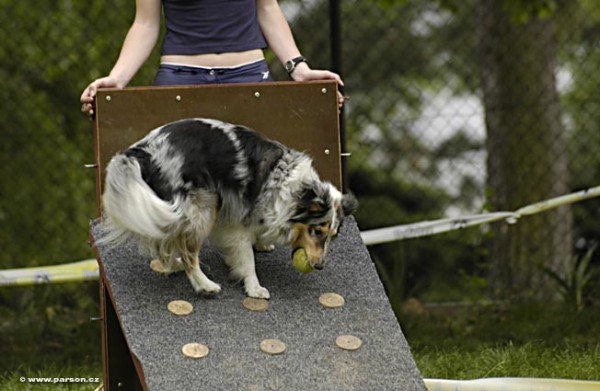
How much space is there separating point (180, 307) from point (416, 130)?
180 inches

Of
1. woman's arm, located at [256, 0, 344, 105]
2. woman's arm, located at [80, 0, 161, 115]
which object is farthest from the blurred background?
woman's arm, located at [80, 0, 161, 115]

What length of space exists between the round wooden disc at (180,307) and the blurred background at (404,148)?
2203 mm

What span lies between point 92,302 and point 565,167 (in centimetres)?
346

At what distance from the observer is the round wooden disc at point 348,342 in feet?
11.4

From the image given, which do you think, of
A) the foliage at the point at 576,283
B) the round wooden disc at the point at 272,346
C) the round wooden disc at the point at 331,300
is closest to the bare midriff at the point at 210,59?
the round wooden disc at the point at 331,300

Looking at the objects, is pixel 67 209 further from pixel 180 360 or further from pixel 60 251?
pixel 180 360

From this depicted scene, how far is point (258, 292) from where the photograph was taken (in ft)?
12.1

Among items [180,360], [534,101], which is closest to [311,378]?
[180,360]

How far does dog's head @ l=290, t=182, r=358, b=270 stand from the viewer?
11.7ft

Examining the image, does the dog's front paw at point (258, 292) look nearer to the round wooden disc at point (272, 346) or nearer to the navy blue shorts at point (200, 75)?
the round wooden disc at point (272, 346)

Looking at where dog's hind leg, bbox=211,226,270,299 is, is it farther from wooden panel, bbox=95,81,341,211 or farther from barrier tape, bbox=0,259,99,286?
barrier tape, bbox=0,259,99,286

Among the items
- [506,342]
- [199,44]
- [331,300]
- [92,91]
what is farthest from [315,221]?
[506,342]

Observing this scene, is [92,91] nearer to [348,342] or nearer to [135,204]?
[135,204]

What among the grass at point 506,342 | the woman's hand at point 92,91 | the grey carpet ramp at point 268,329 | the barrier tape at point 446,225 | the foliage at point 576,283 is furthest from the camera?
the foliage at point 576,283
